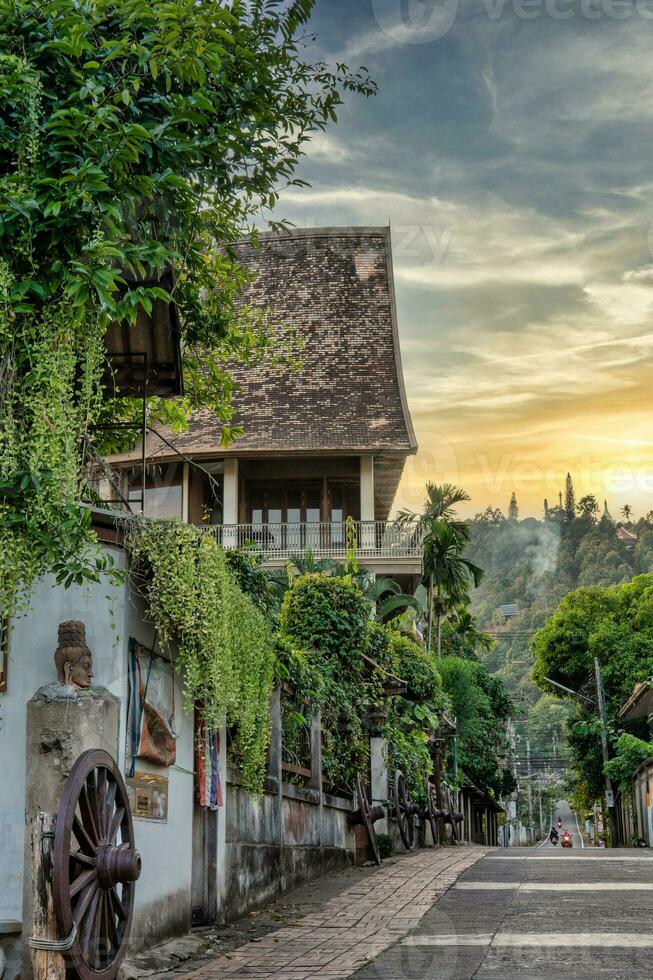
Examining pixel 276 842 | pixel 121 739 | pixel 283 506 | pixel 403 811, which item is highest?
pixel 283 506

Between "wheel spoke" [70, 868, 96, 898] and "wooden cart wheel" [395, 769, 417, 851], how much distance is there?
14.2 metres

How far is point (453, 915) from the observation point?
10.1 m

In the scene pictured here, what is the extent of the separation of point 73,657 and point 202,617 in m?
1.45

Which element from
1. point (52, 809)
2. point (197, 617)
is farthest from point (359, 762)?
point (52, 809)

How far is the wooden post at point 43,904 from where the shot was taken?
221 inches

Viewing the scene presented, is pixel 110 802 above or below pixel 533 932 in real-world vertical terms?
above

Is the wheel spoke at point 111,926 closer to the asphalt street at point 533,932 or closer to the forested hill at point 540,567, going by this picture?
the asphalt street at point 533,932

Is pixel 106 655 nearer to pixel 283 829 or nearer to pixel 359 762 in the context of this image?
pixel 283 829

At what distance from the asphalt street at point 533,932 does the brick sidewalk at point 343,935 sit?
0.18m

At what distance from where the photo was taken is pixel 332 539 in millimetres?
29438

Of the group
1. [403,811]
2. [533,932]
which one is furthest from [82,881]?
[403,811]

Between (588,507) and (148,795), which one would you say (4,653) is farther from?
(588,507)

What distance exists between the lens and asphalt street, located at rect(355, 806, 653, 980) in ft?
23.8

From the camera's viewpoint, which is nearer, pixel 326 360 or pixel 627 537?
pixel 326 360
